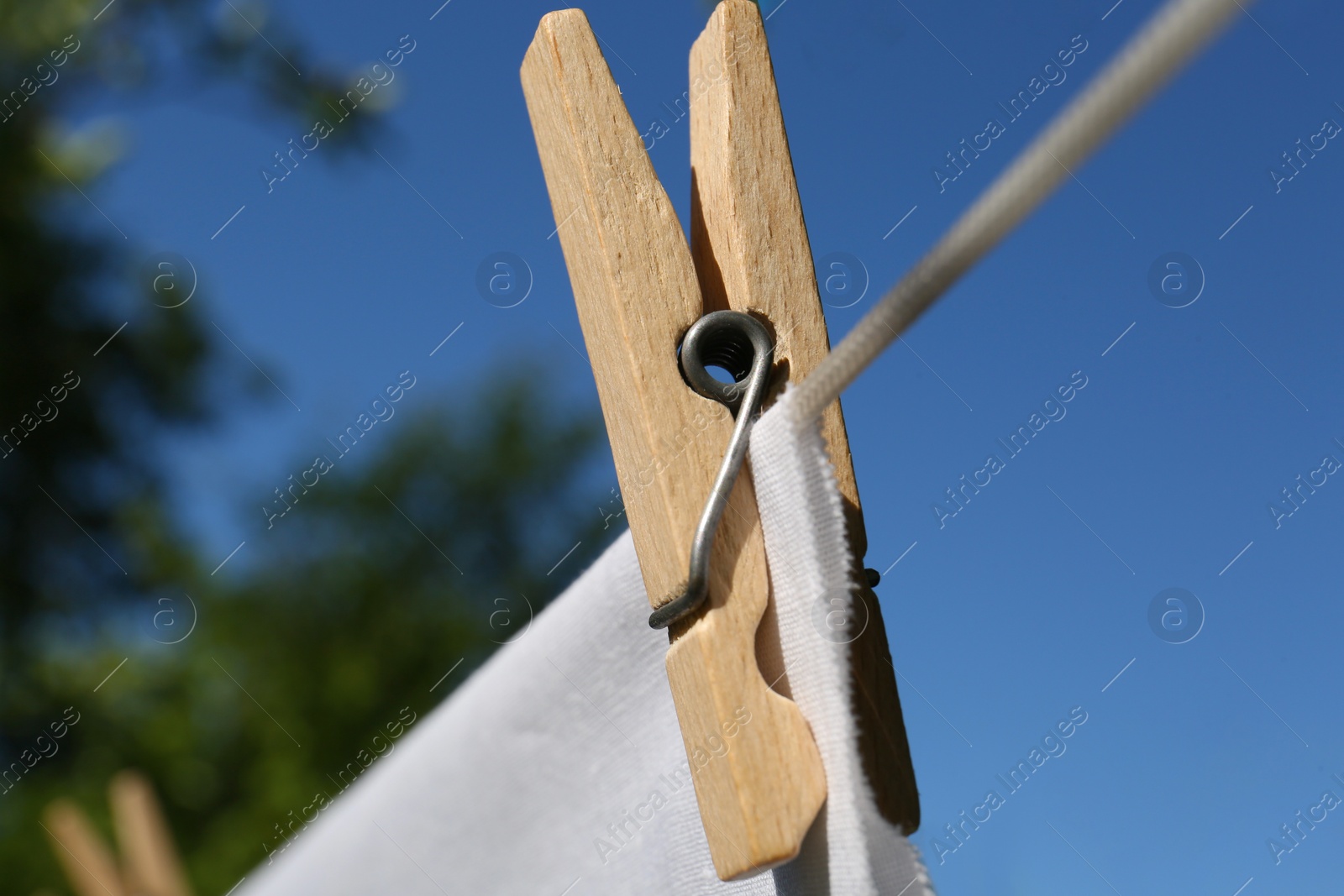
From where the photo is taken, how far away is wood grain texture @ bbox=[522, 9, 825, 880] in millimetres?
428

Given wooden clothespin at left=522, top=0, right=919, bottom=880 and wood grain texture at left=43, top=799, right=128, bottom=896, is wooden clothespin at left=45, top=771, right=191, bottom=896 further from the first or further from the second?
wooden clothespin at left=522, top=0, right=919, bottom=880

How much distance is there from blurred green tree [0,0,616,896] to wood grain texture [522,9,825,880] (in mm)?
4095

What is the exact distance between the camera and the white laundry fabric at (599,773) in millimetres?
432

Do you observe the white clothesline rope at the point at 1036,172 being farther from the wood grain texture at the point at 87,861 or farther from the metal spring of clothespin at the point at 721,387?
the wood grain texture at the point at 87,861

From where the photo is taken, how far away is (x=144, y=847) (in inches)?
45.9

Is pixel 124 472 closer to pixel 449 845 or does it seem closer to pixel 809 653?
pixel 449 845

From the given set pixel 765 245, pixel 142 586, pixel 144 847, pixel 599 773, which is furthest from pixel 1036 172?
pixel 142 586

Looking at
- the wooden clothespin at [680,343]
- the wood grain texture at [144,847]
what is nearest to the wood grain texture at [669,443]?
the wooden clothespin at [680,343]

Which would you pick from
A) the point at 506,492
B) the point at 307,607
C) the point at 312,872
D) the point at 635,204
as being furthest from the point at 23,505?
the point at 635,204

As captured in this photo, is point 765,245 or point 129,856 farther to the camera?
point 129,856

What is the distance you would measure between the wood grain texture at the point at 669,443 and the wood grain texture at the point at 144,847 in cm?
96

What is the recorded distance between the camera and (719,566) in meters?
0.45

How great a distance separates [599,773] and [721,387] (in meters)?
0.33

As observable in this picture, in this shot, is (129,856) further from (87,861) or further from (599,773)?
(599,773)
